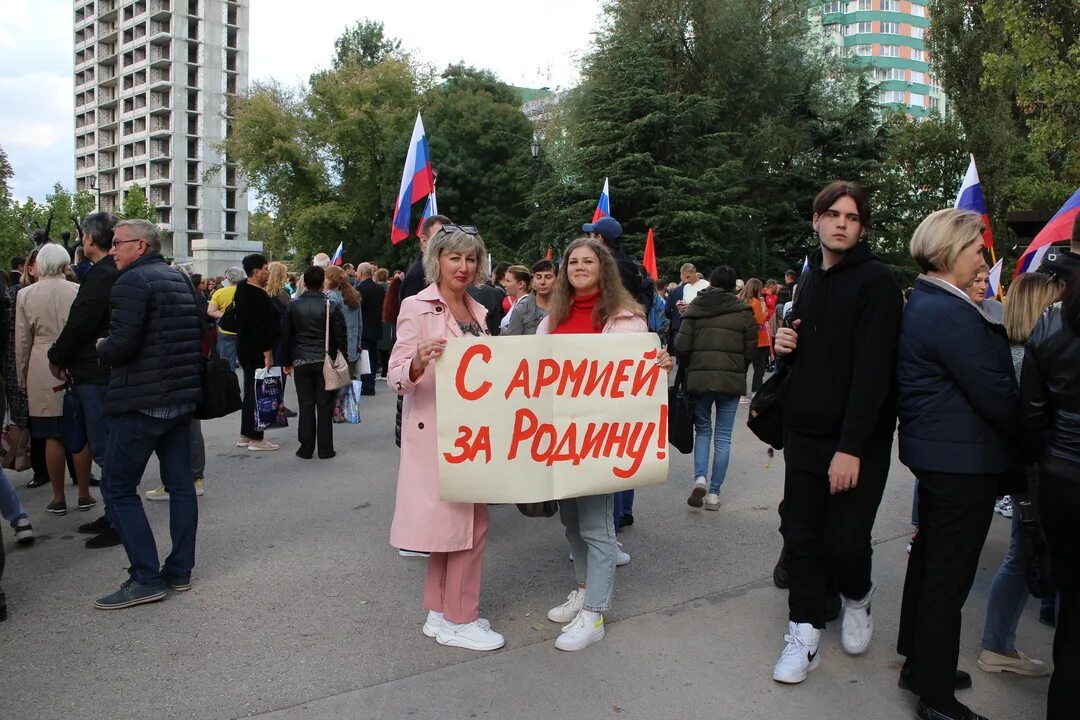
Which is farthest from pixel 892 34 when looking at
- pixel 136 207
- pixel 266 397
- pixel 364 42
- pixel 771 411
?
pixel 771 411

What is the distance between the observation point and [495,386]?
3.91 meters

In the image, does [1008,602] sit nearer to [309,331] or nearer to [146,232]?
[146,232]

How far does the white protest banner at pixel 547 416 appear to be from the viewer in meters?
3.86

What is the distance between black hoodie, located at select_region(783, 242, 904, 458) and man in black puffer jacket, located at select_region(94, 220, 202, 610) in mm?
3201

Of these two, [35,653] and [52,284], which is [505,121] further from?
[35,653]

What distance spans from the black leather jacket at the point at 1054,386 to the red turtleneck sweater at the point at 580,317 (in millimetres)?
1902

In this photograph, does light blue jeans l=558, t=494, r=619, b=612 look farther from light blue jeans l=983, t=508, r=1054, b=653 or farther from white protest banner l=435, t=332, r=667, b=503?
light blue jeans l=983, t=508, r=1054, b=653

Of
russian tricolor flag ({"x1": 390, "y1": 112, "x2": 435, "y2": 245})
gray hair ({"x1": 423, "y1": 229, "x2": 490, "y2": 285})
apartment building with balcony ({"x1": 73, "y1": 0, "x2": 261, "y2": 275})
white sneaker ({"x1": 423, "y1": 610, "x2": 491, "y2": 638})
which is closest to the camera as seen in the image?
gray hair ({"x1": 423, "y1": 229, "x2": 490, "y2": 285})

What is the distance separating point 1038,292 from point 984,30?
3191 centimetres

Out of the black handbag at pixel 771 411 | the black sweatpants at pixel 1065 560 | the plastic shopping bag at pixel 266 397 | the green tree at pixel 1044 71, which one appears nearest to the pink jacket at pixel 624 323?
the black handbag at pixel 771 411

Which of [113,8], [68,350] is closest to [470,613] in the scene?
[68,350]

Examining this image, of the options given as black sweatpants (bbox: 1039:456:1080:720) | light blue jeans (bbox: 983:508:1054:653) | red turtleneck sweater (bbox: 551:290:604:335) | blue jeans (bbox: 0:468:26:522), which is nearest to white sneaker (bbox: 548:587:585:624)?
red turtleneck sweater (bbox: 551:290:604:335)

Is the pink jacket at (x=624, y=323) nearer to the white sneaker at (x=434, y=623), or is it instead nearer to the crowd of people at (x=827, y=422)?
the crowd of people at (x=827, y=422)

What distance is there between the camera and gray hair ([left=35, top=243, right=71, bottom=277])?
240 inches
